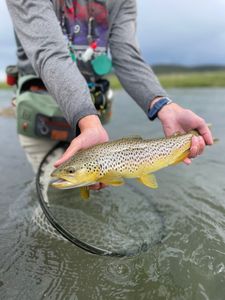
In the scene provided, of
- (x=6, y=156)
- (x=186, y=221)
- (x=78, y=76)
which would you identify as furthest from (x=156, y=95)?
(x=6, y=156)

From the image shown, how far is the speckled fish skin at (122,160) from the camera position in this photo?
2604 mm

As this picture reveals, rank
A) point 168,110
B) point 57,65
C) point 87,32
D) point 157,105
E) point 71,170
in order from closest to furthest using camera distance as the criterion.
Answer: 1. point 71,170
2. point 57,65
3. point 168,110
4. point 157,105
5. point 87,32

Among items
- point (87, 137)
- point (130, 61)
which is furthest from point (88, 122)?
point (130, 61)

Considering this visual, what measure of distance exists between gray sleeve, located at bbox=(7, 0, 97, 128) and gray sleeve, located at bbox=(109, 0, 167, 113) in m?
0.88

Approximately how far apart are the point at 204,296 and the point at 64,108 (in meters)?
1.74

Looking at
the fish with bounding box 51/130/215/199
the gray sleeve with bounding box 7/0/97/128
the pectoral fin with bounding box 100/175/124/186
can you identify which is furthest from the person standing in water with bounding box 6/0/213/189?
the pectoral fin with bounding box 100/175/124/186

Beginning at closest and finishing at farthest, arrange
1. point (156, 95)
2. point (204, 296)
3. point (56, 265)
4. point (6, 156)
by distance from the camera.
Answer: point (204, 296), point (56, 265), point (156, 95), point (6, 156)

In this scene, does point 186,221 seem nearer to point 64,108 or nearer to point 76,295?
point 76,295

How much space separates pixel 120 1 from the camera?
410cm

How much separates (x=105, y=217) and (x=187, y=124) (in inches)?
58.6

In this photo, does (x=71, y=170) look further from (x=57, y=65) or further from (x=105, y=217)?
(x=105, y=217)

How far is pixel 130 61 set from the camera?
4.01m

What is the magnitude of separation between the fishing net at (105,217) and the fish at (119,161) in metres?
0.49

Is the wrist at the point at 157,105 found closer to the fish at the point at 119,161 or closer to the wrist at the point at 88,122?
the fish at the point at 119,161
